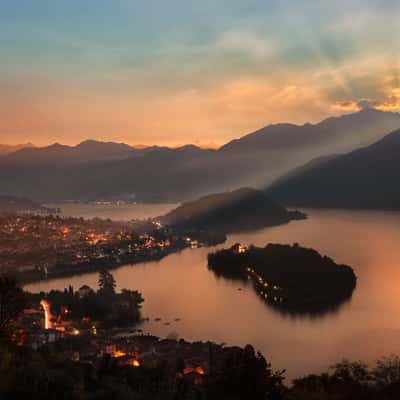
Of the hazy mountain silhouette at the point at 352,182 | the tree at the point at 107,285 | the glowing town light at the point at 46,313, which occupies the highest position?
the hazy mountain silhouette at the point at 352,182

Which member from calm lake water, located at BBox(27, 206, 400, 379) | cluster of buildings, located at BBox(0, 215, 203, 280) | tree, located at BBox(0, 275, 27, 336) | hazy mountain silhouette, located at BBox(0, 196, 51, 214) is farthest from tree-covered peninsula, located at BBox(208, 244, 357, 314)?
hazy mountain silhouette, located at BBox(0, 196, 51, 214)

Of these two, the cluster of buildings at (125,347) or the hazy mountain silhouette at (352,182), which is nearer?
the cluster of buildings at (125,347)

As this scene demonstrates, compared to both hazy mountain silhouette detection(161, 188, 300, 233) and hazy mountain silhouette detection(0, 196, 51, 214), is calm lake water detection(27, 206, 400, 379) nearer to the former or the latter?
hazy mountain silhouette detection(161, 188, 300, 233)

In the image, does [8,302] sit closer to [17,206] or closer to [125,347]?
[125,347]

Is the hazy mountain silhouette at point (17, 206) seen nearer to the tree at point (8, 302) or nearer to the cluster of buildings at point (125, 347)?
the cluster of buildings at point (125, 347)

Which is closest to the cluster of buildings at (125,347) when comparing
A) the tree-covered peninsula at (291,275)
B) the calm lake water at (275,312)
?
the calm lake water at (275,312)

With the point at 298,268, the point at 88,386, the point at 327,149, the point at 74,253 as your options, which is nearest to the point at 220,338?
the point at 298,268

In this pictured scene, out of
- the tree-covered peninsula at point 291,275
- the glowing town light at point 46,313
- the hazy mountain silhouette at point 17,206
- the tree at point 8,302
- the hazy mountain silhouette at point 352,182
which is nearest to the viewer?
the tree at point 8,302

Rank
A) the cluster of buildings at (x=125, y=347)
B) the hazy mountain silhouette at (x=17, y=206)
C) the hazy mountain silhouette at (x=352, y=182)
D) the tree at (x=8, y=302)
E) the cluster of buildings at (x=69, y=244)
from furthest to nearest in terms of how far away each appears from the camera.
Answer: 1. the hazy mountain silhouette at (x=17, y=206)
2. the hazy mountain silhouette at (x=352, y=182)
3. the cluster of buildings at (x=69, y=244)
4. the cluster of buildings at (x=125, y=347)
5. the tree at (x=8, y=302)
